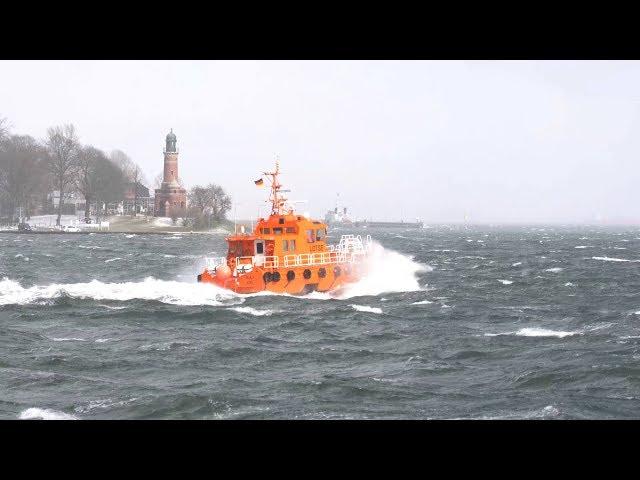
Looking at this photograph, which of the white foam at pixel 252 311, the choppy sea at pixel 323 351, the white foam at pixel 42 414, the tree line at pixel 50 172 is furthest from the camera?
the tree line at pixel 50 172

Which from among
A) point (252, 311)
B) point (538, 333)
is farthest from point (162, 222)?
point (538, 333)

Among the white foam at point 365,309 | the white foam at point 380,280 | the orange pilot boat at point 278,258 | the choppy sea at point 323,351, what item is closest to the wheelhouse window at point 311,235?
the orange pilot boat at point 278,258

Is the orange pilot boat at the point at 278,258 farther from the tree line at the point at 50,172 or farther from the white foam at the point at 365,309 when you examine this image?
the tree line at the point at 50,172

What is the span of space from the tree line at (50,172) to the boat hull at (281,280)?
121483 millimetres

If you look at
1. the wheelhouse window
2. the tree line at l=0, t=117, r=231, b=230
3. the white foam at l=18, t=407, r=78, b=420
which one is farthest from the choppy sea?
the tree line at l=0, t=117, r=231, b=230

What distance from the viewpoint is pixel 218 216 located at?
194 m

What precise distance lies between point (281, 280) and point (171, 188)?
14341 centimetres

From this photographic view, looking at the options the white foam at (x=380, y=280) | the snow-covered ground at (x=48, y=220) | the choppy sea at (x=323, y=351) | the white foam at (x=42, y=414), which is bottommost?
the white foam at (x=42, y=414)

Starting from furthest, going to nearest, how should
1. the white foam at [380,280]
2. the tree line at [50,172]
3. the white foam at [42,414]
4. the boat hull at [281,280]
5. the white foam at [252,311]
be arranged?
1. the tree line at [50,172]
2. the white foam at [380,280]
3. the boat hull at [281,280]
4. the white foam at [252,311]
5. the white foam at [42,414]

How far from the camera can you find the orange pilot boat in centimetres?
4325

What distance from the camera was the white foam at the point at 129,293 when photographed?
42219mm

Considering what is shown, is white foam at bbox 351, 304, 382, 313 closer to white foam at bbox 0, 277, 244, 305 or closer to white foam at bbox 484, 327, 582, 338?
white foam at bbox 0, 277, 244, 305
